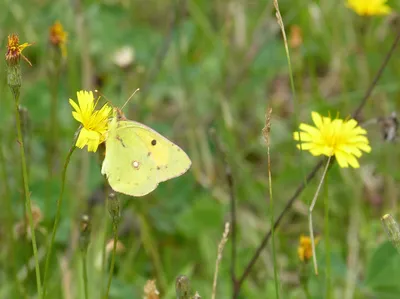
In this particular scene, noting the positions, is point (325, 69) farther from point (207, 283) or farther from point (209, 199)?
point (207, 283)

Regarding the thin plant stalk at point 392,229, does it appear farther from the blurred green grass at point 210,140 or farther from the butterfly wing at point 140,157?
the blurred green grass at point 210,140

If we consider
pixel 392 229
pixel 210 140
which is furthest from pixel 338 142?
pixel 210 140

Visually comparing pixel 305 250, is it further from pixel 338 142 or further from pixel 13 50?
pixel 13 50

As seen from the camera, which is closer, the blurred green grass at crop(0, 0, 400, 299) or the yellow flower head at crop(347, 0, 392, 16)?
the blurred green grass at crop(0, 0, 400, 299)

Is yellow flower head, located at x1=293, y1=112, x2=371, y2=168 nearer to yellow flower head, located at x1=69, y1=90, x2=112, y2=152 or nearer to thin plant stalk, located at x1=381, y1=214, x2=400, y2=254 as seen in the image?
thin plant stalk, located at x1=381, y1=214, x2=400, y2=254

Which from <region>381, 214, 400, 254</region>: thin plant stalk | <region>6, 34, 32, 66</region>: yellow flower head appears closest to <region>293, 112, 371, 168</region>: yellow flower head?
<region>381, 214, 400, 254</region>: thin plant stalk

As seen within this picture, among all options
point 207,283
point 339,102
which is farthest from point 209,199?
point 339,102
